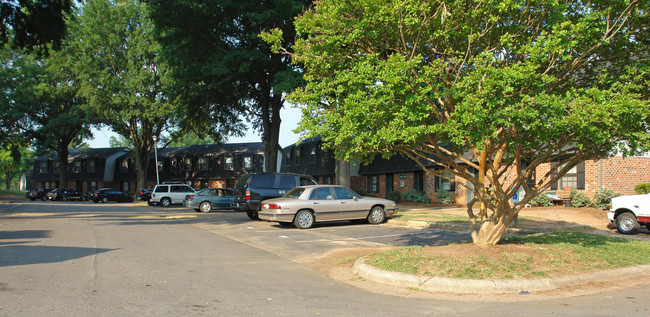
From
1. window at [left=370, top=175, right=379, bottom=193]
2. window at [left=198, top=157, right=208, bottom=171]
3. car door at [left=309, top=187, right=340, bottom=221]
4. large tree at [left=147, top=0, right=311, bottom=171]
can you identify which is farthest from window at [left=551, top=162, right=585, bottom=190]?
window at [left=198, top=157, right=208, bottom=171]

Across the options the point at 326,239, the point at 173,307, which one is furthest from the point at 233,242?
the point at 173,307

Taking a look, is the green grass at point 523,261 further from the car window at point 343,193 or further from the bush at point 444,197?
the bush at point 444,197

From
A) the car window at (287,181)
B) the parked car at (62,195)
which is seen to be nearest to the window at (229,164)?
the parked car at (62,195)

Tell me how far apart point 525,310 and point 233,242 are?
8624 millimetres

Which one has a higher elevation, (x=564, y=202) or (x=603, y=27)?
(x=603, y=27)

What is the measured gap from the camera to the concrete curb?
7172 mm

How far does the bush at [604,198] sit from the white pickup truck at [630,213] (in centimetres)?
609

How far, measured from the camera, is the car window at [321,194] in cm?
1647

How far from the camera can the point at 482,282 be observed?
23.6 ft

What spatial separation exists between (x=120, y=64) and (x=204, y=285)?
40548 millimetres

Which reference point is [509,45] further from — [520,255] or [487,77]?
[520,255]

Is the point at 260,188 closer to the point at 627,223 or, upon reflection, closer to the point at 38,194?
the point at 627,223

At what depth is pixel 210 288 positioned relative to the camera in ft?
23.6

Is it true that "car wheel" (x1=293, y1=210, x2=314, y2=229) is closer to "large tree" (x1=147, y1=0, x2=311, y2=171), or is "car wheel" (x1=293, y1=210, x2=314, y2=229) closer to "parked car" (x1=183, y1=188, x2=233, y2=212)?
"large tree" (x1=147, y1=0, x2=311, y2=171)
